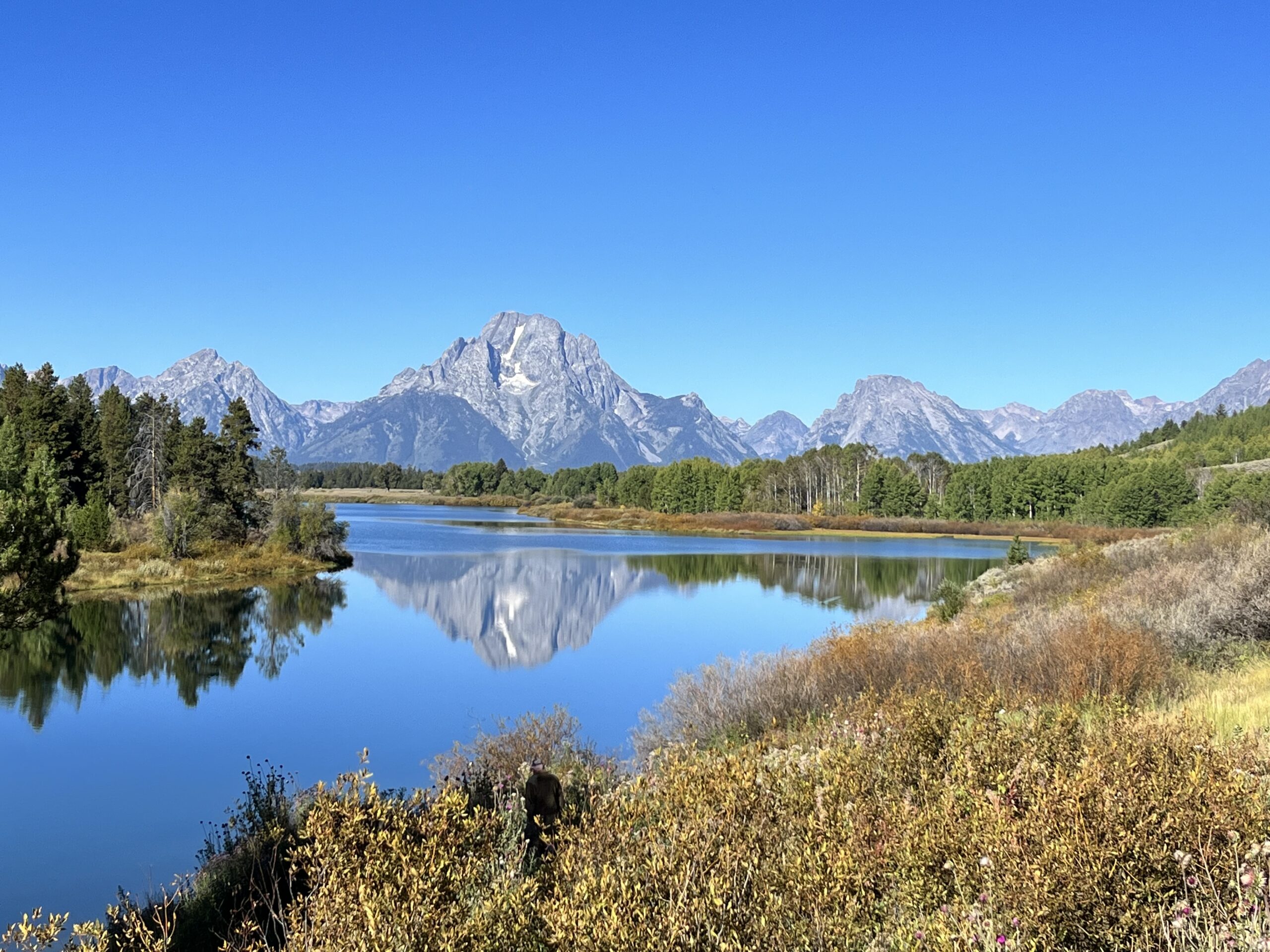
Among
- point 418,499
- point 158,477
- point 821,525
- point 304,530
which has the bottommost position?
point 821,525

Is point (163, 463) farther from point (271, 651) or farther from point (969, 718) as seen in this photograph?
point (969, 718)

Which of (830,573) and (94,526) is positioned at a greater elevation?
(94,526)

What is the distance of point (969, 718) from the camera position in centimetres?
685

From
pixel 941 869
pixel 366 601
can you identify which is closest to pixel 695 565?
pixel 366 601

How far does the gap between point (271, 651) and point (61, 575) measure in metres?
9.61

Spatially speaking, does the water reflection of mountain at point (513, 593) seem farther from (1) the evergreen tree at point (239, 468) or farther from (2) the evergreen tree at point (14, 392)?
(2) the evergreen tree at point (14, 392)

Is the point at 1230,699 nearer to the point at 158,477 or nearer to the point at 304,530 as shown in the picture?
the point at 304,530

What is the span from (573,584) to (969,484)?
78582 mm

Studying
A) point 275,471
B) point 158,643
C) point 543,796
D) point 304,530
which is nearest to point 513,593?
point 158,643

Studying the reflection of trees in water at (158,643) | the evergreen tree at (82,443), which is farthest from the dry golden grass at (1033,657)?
the evergreen tree at (82,443)

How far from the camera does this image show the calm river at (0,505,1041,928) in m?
11.8

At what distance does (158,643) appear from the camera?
2422 cm

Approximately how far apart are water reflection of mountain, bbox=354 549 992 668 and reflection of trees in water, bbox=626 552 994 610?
9 cm

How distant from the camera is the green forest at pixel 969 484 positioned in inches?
3327
